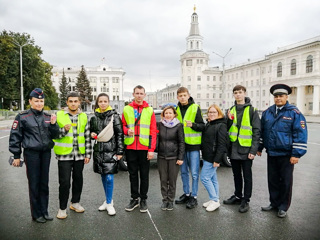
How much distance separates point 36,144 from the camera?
3.80 meters

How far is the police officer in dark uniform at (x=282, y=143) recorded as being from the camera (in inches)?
161

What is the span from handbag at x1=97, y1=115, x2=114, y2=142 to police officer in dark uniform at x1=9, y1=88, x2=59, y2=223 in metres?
0.67

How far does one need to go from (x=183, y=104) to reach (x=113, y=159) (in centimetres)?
165

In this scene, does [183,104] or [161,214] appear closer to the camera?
[161,214]

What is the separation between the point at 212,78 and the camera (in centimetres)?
9550

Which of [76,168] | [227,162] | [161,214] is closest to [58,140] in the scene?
[76,168]

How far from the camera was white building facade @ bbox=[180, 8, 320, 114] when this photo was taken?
1953 inches

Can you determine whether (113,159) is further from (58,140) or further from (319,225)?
(319,225)

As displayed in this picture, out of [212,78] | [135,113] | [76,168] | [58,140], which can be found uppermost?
[212,78]

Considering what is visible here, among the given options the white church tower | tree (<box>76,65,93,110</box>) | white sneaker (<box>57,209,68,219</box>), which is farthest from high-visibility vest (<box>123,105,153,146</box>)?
the white church tower

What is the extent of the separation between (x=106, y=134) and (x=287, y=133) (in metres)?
3.08

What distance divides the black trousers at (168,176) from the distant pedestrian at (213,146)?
553mm

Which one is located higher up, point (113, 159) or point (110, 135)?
point (110, 135)

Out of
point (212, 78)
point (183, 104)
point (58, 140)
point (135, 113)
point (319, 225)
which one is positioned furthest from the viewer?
point (212, 78)
